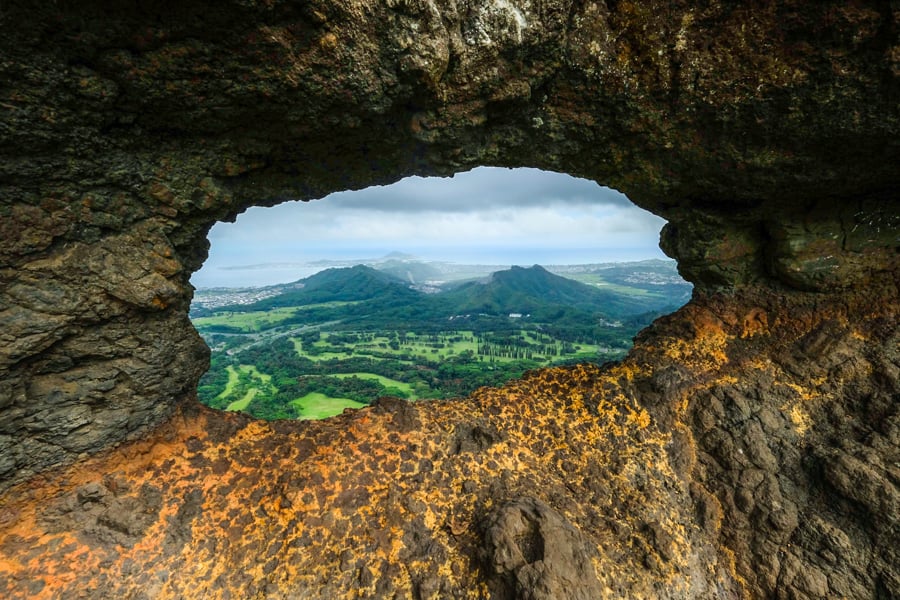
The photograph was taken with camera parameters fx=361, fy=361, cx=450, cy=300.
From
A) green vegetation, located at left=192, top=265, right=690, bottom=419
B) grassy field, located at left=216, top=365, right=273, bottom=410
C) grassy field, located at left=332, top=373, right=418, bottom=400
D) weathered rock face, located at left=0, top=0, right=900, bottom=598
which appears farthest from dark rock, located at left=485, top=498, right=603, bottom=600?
grassy field, located at left=216, top=365, right=273, bottom=410

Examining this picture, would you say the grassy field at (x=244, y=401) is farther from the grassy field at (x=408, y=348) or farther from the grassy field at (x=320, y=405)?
the grassy field at (x=408, y=348)

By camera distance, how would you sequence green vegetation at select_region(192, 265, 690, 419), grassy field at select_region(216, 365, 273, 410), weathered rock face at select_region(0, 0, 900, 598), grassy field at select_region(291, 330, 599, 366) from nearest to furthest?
weathered rock face at select_region(0, 0, 900, 598)
grassy field at select_region(216, 365, 273, 410)
green vegetation at select_region(192, 265, 690, 419)
grassy field at select_region(291, 330, 599, 366)

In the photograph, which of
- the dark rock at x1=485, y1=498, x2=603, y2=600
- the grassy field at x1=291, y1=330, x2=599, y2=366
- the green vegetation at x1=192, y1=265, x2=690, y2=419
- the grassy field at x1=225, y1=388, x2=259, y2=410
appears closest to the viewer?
the dark rock at x1=485, y1=498, x2=603, y2=600

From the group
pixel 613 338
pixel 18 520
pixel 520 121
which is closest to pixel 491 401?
pixel 520 121

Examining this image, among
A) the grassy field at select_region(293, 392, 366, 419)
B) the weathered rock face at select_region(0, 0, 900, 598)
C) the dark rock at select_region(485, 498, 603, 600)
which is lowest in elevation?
the grassy field at select_region(293, 392, 366, 419)

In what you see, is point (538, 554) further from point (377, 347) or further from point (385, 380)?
point (377, 347)

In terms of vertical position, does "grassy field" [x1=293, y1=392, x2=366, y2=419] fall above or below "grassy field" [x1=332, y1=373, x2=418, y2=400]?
above

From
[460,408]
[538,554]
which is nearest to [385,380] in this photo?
[460,408]

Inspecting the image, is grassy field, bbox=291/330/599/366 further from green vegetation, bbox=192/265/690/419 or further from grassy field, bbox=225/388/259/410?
grassy field, bbox=225/388/259/410
